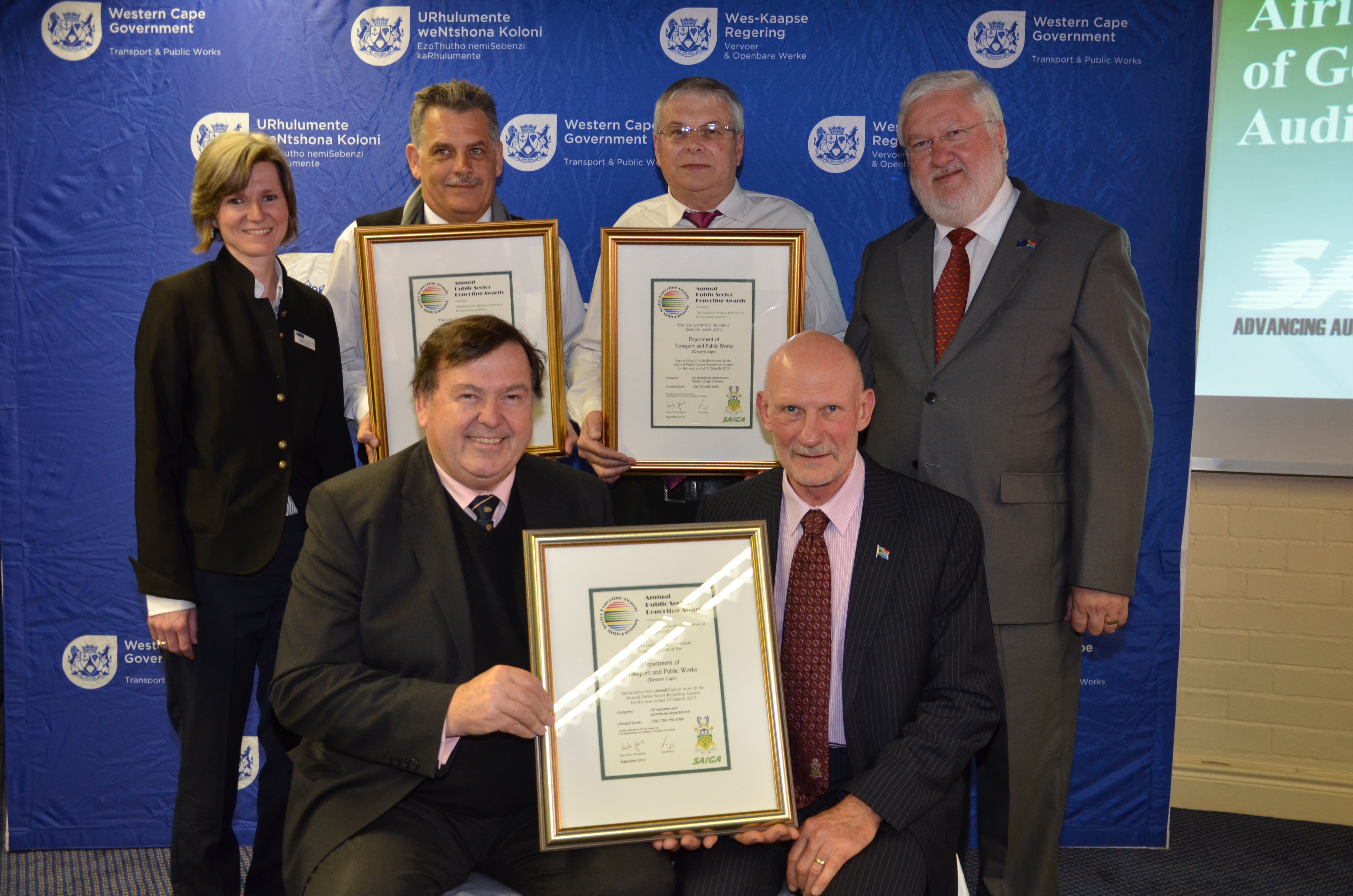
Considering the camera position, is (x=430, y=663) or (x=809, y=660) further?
(x=809, y=660)

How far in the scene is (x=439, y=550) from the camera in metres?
2.13

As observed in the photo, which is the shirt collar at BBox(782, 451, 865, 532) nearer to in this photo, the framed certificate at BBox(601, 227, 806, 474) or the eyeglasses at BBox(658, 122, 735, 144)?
the framed certificate at BBox(601, 227, 806, 474)

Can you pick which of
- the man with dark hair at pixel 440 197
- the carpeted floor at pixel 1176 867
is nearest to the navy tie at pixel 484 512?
the man with dark hair at pixel 440 197

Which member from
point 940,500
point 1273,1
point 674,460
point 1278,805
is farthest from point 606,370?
point 1278,805

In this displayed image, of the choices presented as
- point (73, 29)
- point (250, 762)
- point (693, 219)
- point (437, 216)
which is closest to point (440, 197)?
point (437, 216)

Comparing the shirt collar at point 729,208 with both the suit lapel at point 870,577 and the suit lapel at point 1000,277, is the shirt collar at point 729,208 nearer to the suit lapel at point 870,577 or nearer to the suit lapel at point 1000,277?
the suit lapel at point 1000,277

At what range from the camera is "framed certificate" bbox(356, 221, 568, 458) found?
278 centimetres

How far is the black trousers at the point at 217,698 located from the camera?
9.20 ft

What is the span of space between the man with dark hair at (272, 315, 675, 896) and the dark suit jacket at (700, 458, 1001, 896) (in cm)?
56

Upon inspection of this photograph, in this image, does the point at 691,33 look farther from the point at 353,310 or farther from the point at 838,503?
the point at 838,503

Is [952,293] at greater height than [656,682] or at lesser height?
greater

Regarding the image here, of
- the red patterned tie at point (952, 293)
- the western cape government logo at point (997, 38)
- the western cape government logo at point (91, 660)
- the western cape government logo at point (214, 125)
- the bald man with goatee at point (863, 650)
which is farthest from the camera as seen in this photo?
the western cape government logo at point (91, 660)

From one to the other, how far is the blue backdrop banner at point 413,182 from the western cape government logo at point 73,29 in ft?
0.03

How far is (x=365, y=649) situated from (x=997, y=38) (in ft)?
10.5
